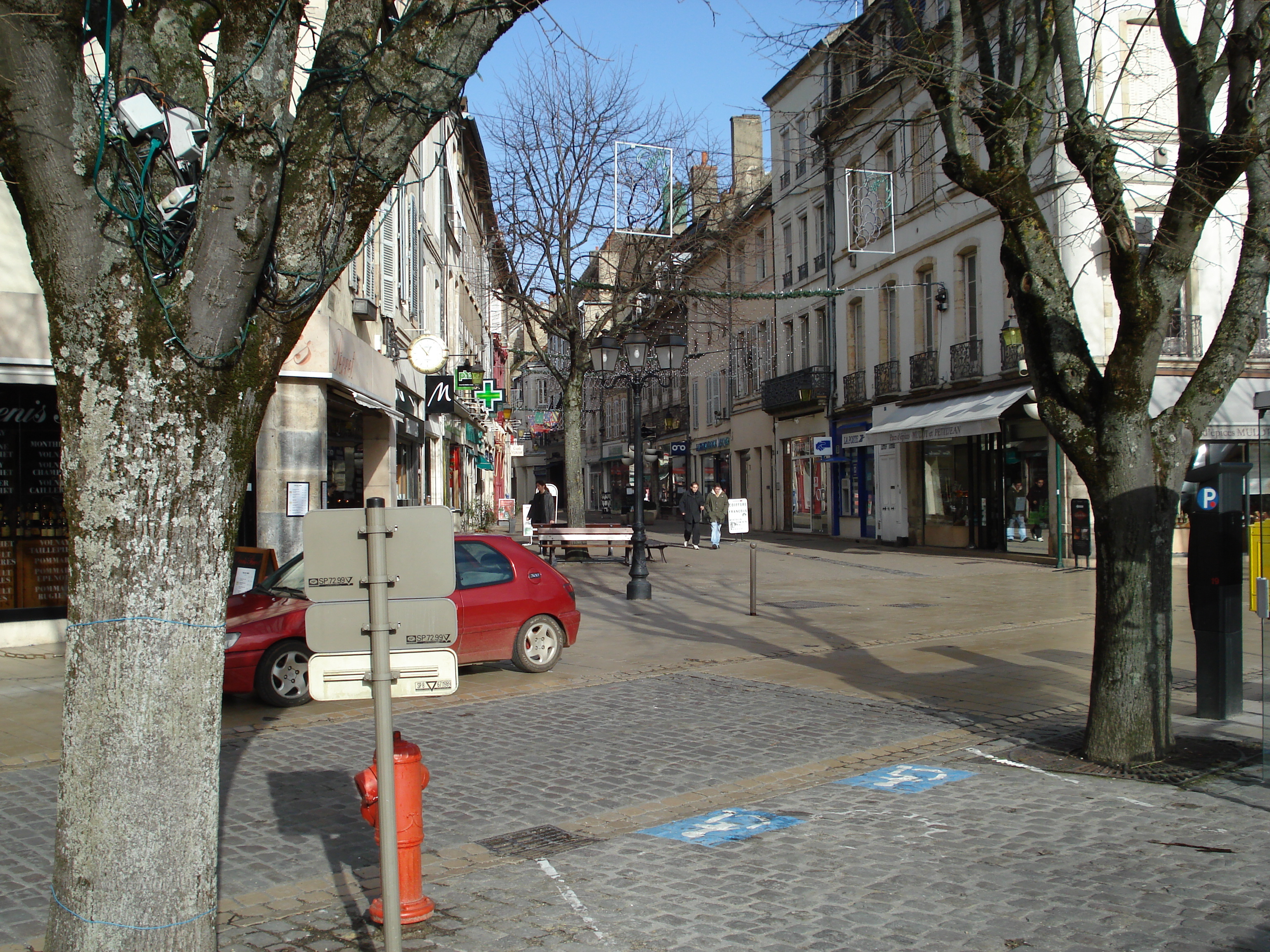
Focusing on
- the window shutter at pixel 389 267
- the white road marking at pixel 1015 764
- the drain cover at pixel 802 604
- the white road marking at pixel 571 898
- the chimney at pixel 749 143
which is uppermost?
the chimney at pixel 749 143

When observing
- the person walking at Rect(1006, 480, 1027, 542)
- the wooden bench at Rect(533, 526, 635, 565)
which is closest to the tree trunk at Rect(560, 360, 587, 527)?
the wooden bench at Rect(533, 526, 635, 565)

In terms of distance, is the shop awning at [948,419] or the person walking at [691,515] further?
the person walking at [691,515]

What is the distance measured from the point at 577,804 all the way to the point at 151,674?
3216 millimetres

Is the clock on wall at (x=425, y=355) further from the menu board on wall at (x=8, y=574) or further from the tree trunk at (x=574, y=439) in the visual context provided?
the menu board on wall at (x=8, y=574)

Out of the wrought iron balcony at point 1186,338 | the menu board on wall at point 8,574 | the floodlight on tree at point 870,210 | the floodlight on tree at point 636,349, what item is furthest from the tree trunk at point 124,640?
the wrought iron balcony at point 1186,338

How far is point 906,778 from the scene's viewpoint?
6.47 metres

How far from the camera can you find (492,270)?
2814cm

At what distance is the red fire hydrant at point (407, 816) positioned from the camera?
13.8 feet

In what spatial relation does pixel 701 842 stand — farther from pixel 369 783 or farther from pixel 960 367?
pixel 960 367

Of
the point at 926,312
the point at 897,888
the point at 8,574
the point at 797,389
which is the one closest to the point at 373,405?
the point at 8,574

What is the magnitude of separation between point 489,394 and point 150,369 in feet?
83.6

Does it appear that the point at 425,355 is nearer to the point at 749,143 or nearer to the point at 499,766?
the point at 499,766

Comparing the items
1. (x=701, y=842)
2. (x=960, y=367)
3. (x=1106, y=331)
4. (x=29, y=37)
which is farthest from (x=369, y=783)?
(x=960, y=367)

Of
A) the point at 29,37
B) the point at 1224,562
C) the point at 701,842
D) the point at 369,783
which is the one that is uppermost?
the point at 29,37
